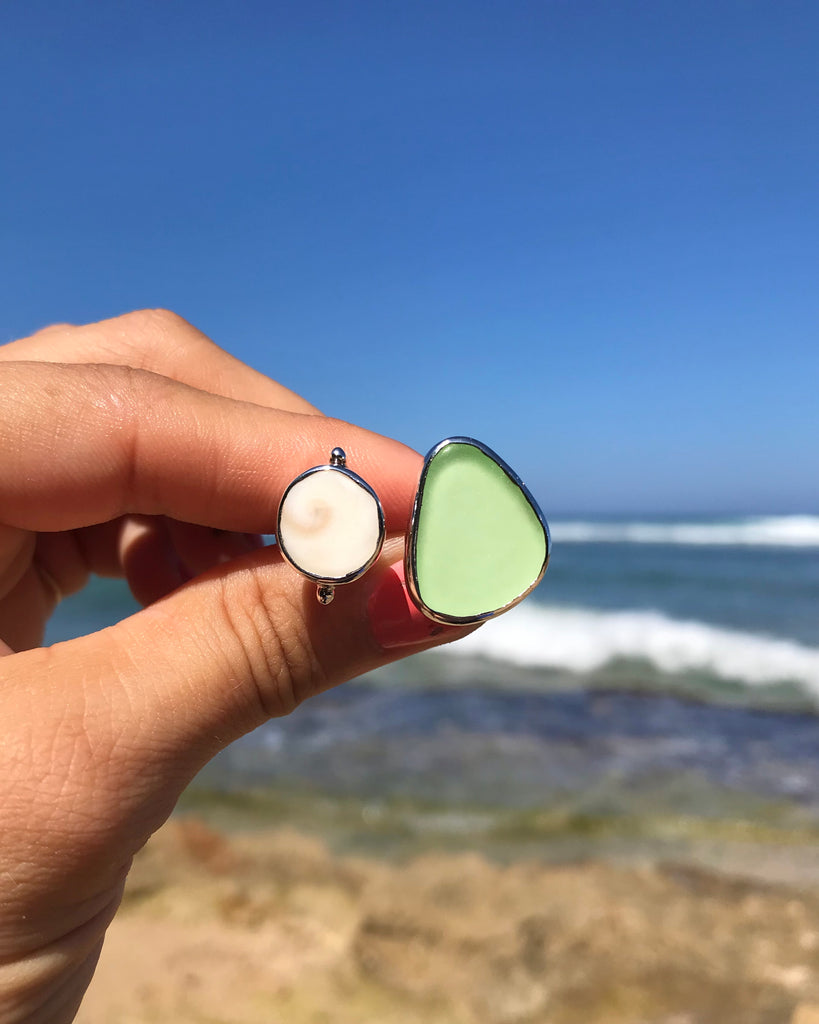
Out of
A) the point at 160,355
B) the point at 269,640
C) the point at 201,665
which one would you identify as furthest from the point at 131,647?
the point at 160,355

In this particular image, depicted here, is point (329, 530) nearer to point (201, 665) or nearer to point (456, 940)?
point (201, 665)

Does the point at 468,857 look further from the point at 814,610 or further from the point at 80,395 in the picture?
the point at 814,610

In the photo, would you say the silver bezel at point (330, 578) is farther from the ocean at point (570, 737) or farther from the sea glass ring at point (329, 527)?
the ocean at point (570, 737)

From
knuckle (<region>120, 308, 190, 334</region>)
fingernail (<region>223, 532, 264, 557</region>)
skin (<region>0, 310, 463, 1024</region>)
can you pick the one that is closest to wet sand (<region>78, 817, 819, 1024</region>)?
skin (<region>0, 310, 463, 1024</region>)

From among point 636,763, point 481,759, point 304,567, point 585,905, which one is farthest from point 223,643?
point 636,763

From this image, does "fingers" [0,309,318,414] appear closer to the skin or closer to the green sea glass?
the skin

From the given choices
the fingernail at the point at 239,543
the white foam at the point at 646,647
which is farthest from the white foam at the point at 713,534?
the fingernail at the point at 239,543
